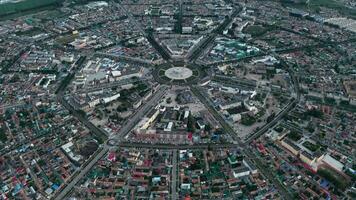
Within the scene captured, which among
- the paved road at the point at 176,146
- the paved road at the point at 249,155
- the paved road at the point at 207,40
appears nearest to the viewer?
the paved road at the point at 249,155

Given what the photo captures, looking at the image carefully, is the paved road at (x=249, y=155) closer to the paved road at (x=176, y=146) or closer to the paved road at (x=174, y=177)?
the paved road at (x=176, y=146)

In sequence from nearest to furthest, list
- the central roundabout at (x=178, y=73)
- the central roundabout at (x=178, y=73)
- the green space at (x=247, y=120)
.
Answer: the green space at (x=247, y=120) → the central roundabout at (x=178, y=73) → the central roundabout at (x=178, y=73)

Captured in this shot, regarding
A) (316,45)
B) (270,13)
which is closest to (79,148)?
(316,45)

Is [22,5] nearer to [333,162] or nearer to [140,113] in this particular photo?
[140,113]

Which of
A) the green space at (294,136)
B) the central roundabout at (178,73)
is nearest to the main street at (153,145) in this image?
the central roundabout at (178,73)

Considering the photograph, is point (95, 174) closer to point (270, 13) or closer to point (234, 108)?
point (234, 108)

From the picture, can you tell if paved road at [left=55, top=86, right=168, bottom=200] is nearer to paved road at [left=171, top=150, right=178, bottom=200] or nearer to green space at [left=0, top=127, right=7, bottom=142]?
paved road at [left=171, top=150, right=178, bottom=200]

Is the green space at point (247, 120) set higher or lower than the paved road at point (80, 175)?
higher

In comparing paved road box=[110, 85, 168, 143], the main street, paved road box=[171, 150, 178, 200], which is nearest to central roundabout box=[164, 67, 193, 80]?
the main street
